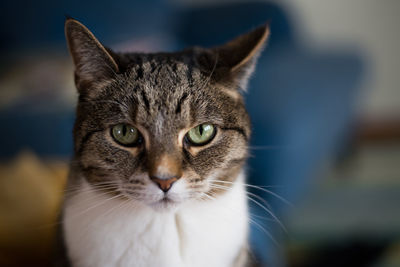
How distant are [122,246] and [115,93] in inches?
12.3

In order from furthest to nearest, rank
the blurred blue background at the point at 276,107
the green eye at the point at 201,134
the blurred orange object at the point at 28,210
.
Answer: the blurred blue background at the point at 276,107
the blurred orange object at the point at 28,210
the green eye at the point at 201,134

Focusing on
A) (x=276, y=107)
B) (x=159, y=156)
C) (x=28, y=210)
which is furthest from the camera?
(x=276, y=107)

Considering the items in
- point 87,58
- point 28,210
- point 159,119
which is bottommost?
point 28,210

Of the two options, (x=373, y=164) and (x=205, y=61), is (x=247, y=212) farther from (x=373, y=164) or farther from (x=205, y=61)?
(x=373, y=164)

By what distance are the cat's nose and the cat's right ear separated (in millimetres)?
232

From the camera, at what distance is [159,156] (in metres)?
0.75

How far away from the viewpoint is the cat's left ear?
2.69ft

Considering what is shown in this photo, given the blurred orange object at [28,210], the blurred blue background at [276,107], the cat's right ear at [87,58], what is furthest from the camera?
the blurred blue background at [276,107]

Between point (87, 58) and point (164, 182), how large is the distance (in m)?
0.28

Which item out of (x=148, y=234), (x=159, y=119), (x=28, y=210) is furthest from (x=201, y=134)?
(x=28, y=210)

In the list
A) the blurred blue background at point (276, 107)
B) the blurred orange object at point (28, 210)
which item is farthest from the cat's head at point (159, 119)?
the blurred orange object at point (28, 210)

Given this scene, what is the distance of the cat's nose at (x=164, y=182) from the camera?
750 millimetres

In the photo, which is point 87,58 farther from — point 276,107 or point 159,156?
point 276,107

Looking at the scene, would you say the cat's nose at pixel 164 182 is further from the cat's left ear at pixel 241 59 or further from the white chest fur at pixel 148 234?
the cat's left ear at pixel 241 59
